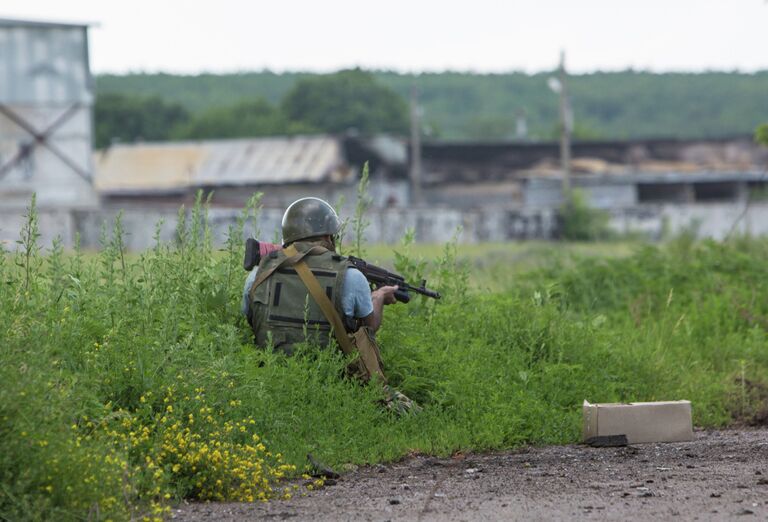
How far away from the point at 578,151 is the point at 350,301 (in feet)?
222

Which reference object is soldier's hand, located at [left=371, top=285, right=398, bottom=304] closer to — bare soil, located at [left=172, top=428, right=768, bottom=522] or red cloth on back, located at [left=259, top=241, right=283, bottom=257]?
red cloth on back, located at [left=259, top=241, right=283, bottom=257]

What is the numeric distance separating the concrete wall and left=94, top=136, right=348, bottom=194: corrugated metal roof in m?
14.3

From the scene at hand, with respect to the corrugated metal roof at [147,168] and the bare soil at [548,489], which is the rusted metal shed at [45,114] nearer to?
the corrugated metal roof at [147,168]

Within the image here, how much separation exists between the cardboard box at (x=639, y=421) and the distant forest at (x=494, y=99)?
103 m

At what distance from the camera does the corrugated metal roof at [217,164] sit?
65125mm

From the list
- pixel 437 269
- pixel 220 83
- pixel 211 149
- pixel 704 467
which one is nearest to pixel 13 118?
pixel 211 149

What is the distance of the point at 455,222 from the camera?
50.8 metres

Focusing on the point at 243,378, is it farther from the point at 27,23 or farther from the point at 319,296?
the point at 27,23

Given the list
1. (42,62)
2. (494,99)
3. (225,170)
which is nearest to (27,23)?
(42,62)

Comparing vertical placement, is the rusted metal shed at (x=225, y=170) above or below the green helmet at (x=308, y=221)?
below

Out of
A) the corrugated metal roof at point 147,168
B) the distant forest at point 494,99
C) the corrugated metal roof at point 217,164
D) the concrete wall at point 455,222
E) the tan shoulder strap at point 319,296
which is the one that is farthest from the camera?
the distant forest at point 494,99

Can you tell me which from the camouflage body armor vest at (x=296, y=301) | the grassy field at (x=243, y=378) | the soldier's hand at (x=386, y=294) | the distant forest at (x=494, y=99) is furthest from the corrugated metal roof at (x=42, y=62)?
the distant forest at (x=494, y=99)

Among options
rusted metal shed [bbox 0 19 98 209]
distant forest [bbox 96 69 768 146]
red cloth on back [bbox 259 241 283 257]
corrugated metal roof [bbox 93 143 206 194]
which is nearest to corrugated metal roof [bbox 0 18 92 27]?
rusted metal shed [bbox 0 19 98 209]

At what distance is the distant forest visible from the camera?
11281cm
